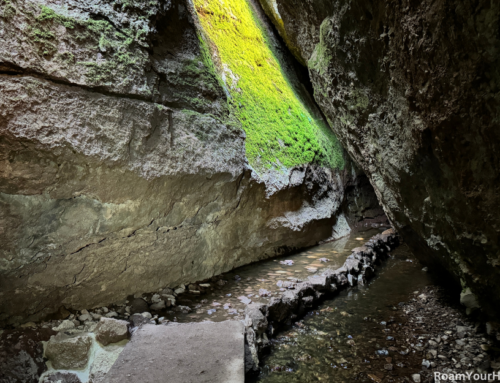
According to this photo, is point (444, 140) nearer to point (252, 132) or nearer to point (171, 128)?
point (171, 128)

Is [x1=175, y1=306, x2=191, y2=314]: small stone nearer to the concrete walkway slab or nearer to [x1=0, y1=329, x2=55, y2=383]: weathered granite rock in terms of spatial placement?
the concrete walkway slab

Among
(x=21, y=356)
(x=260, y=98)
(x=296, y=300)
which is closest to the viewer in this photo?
(x=21, y=356)

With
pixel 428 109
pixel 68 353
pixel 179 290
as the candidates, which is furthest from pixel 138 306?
pixel 428 109

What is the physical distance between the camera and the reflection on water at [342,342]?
2.35 metres

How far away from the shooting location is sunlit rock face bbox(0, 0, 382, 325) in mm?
2578

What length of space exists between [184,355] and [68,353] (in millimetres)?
954

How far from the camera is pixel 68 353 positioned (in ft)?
7.67

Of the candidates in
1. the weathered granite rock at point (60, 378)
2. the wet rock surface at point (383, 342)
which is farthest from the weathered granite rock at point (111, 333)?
the wet rock surface at point (383, 342)

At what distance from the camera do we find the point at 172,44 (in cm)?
385

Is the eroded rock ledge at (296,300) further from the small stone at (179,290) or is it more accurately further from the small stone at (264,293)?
the small stone at (179,290)

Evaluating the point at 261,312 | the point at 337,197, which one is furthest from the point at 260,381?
the point at 337,197

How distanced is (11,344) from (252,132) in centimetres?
433

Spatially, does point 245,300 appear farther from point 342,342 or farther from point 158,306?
point 342,342

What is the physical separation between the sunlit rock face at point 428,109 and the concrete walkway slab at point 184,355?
202 cm
